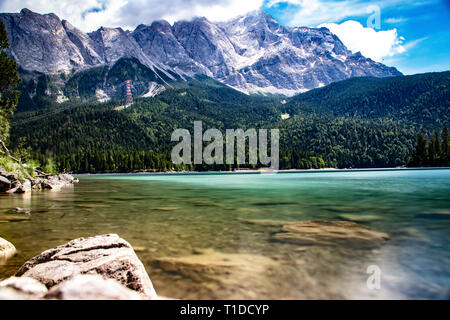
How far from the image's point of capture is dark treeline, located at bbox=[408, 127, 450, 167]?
128250 mm

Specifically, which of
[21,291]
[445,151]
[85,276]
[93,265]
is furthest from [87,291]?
[445,151]

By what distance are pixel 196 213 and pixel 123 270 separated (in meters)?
15.9

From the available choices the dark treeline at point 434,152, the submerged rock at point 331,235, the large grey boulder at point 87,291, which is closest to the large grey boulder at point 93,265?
the large grey boulder at point 87,291

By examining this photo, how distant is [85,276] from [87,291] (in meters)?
0.48

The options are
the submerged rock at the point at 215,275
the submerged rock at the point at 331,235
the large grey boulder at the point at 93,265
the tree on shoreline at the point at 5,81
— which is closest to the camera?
the large grey boulder at the point at 93,265

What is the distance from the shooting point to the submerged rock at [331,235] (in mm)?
12883

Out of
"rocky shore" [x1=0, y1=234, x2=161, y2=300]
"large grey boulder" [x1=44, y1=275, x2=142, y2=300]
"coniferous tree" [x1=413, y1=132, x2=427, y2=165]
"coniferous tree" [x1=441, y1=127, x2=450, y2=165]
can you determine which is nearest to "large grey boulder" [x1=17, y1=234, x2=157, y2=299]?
"rocky shore" [x1=0, y1=234, x2=161, y2=300]

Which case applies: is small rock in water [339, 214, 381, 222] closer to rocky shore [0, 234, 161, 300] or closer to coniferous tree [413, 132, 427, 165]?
rocky shore [0, 234, 161, 300]

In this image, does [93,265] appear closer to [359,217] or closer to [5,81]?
[359,217]

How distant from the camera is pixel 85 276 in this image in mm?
5523

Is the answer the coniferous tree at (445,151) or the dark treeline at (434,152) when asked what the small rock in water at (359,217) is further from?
the coniferous tree at (445,151)

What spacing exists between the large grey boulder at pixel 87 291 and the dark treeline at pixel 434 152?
154 meters
